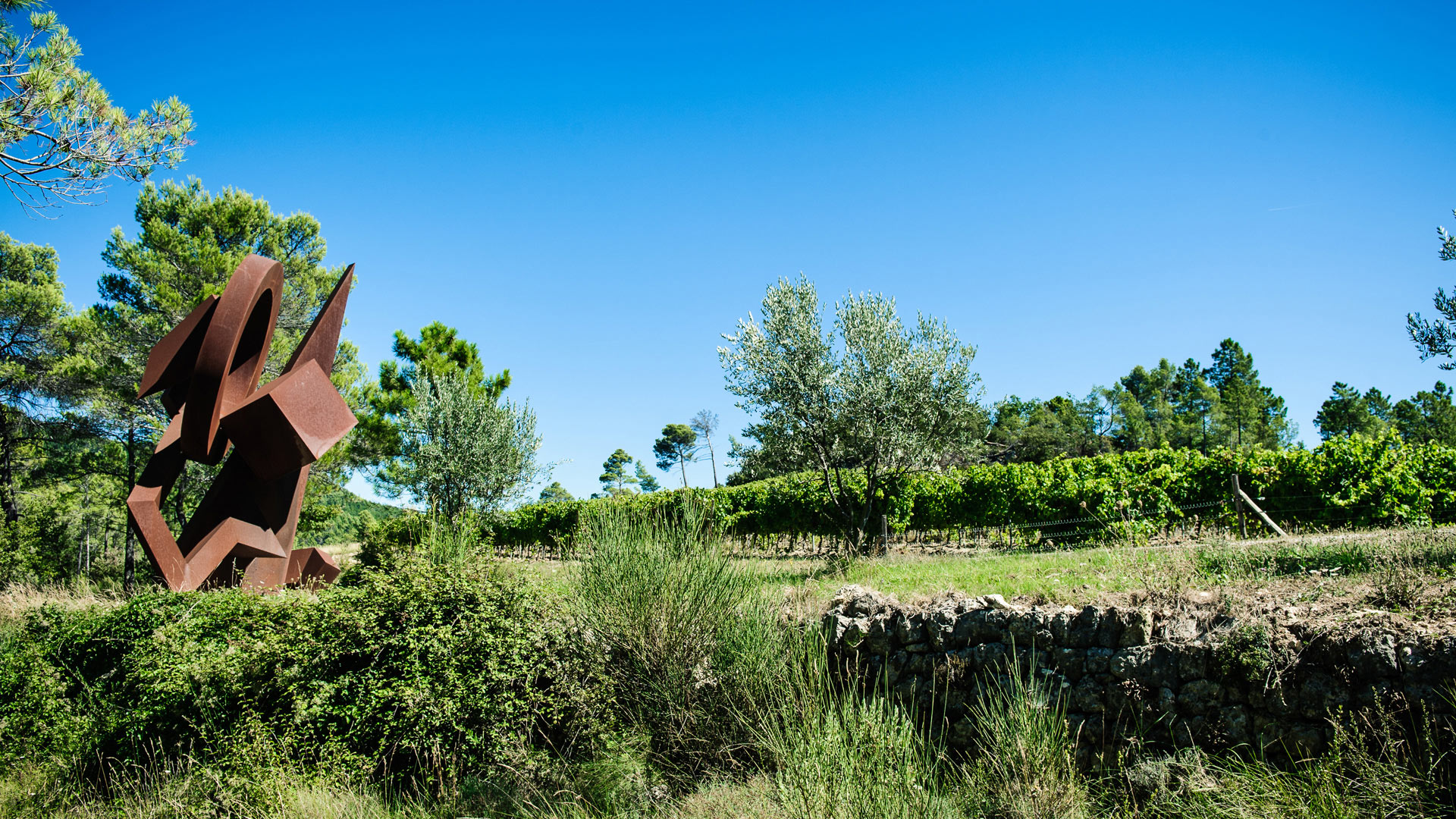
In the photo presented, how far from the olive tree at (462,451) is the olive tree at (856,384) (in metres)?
9.44

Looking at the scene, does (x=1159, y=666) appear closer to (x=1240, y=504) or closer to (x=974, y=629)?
(x=974, y=629)

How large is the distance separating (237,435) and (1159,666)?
12.3 m

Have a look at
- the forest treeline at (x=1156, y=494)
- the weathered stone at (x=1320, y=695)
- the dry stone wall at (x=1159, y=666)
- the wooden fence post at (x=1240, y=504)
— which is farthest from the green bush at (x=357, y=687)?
the wooden fence post at (x=1240, y=504)

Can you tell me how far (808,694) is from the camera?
5008mm

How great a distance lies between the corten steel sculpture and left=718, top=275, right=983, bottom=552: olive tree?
7761 millimetres

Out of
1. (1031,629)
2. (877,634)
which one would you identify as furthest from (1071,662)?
(877,634)

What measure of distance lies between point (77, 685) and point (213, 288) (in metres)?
17.9

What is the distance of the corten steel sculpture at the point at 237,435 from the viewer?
10172mm

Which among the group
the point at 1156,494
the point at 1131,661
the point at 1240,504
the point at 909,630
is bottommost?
the point at 1131,661

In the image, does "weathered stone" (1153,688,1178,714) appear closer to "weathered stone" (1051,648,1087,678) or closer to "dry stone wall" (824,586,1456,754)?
"dry stone wall" (824,586,1456,754)

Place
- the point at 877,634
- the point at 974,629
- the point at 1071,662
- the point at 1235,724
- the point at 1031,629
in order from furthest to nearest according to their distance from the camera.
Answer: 1. the point at 877,634
2. the point at 974,629
3. the point at 1031,629
4. the point at 1071,662
5. the point at 1235,724

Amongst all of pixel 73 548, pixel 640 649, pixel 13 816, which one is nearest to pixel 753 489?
pixel 640 649

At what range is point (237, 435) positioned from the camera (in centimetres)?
1052

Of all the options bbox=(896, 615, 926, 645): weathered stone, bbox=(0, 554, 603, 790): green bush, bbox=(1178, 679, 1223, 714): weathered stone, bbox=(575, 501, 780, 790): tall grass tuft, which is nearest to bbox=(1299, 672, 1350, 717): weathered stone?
bbox=(1178, 679, 1223, 714): weathered stone
